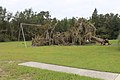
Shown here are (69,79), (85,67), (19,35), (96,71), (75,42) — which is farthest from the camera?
(19,35)

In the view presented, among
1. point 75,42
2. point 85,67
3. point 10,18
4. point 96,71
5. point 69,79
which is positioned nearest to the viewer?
point 69,79

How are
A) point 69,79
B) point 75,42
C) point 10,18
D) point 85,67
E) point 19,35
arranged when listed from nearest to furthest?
point 69,79, point 85,67, point 75,42, point 19,35, point 10,18

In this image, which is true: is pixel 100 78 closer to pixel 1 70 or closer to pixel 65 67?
pixel 65 67

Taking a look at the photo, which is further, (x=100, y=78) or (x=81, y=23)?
(x=81, y=23)

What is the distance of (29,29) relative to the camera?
5078 centimetres

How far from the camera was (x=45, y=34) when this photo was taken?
27750 millimetres

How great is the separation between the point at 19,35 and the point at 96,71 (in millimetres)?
40897

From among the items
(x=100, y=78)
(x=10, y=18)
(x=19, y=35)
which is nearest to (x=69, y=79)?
(x=100, y=78)

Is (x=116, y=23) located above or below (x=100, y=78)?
above

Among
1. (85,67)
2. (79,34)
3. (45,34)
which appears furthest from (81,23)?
(85,67)

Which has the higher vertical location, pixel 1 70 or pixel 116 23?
pixel 116 23

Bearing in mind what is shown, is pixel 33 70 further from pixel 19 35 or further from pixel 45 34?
pixel 19 35

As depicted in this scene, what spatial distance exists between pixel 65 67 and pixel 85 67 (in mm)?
783

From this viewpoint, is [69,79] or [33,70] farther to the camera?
[33,70]
